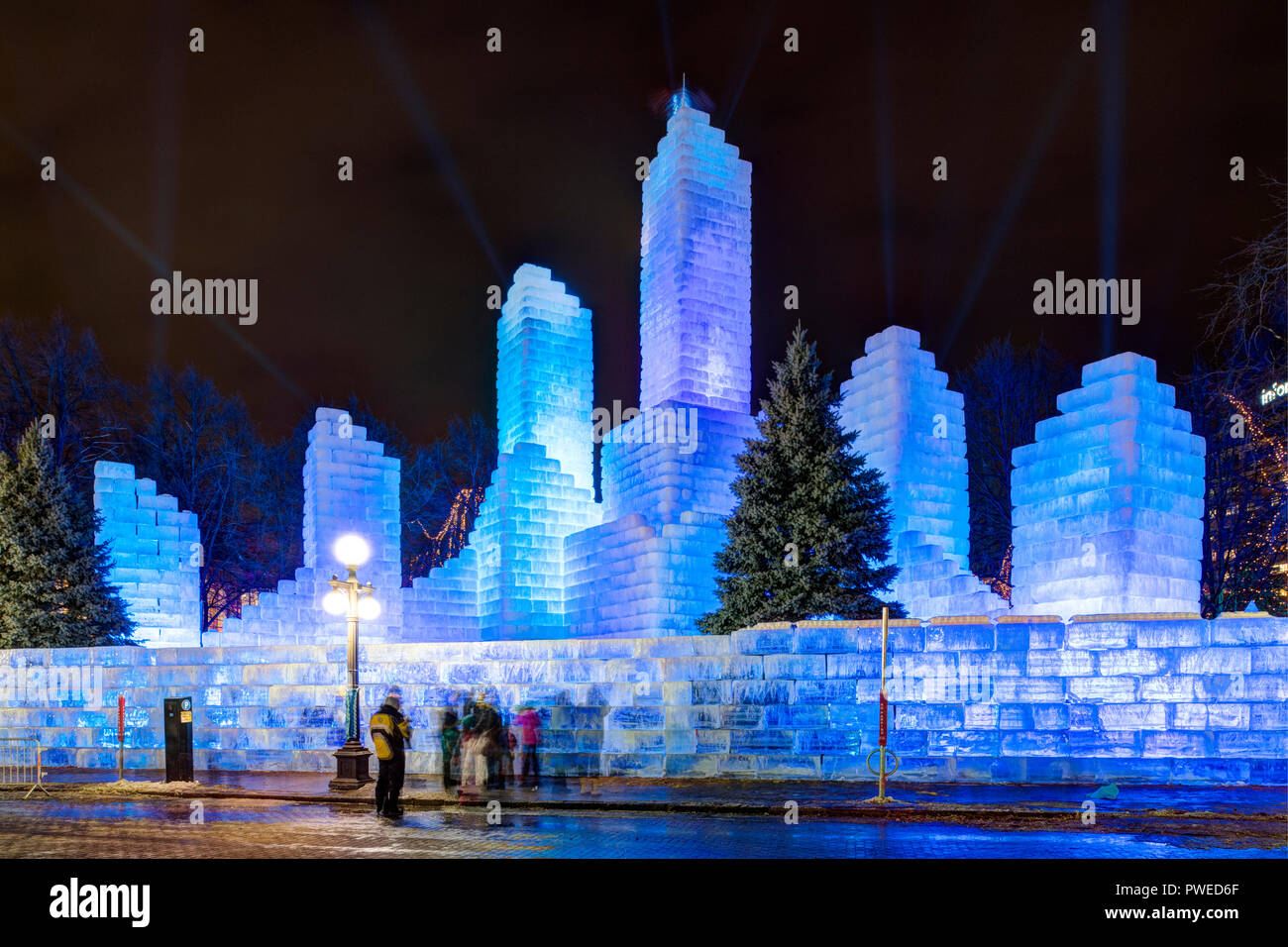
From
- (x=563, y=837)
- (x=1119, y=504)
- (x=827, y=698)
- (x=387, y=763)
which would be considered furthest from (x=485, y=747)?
(x=1119, y=504)

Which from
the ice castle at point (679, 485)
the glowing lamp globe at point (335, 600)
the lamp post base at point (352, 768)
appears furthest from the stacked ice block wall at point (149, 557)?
the lamp post base at point (352, 768)

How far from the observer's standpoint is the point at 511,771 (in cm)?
1719

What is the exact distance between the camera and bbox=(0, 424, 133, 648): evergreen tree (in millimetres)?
25641

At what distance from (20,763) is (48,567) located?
661 cm

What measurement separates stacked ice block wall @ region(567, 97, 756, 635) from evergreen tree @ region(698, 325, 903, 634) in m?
5.07

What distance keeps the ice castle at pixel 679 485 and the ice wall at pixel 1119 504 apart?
0.12 feet

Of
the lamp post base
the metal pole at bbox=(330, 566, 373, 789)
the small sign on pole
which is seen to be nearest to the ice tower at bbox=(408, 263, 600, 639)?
the small sign on pole

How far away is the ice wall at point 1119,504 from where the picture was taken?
62.6ft

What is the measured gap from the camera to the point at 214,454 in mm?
46219

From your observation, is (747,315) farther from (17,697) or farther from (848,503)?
(17,697)

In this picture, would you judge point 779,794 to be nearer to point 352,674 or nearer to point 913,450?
point 352,674
